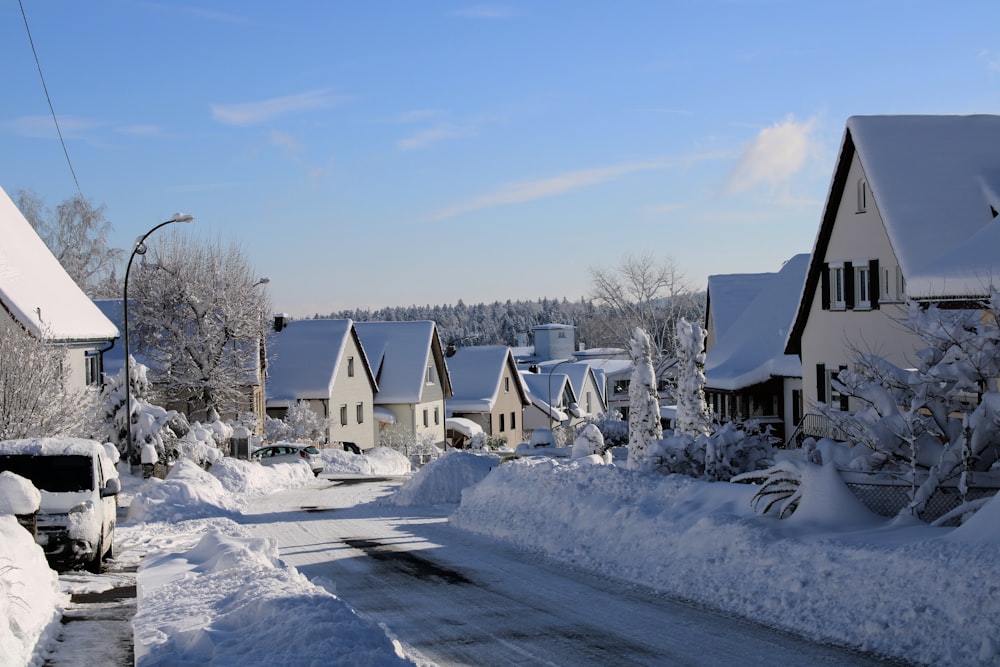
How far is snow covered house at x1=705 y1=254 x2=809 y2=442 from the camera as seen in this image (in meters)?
37.4

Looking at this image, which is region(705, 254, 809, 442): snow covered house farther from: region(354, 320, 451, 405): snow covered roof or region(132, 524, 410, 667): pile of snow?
region(132, 524, 410, 667): pile of snow

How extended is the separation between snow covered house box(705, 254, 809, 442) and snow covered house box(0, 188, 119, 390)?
20505 millimetres

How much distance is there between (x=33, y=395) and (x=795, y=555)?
1762 centimetres

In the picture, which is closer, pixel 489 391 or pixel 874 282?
pixel 874 282

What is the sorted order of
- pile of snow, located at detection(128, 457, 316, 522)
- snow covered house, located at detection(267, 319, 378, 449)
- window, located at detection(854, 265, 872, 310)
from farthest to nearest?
snow covered house, located at detection(267, 319, 378, 449)
window, located at detection(854, 265, 872, 310)
pile of snow, located at detection(128, 457, 316, 522)

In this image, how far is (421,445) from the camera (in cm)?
6056

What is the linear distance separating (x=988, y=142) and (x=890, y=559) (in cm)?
2100

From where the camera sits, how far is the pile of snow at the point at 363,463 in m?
46.2

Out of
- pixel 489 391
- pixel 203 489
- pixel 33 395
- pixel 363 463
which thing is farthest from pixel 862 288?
pixel 489 391

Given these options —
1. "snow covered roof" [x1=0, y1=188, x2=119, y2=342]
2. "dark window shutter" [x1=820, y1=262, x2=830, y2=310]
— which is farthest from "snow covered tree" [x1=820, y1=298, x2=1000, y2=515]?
"snow covered roof" [x1=0, y1=188, x2=119, y2=342]

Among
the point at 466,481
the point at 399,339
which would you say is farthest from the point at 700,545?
the point at 399,339

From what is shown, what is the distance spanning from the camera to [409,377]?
66.4 metres

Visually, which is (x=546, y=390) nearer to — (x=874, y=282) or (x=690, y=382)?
(x=690, y=382)

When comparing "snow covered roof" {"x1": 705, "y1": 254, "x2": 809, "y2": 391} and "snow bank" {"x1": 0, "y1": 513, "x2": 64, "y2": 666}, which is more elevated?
"snow covered roof" {"x1": 705, "y1": 254, "x2": 809, "y2": 391}
